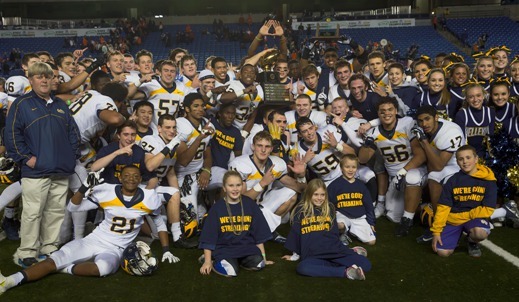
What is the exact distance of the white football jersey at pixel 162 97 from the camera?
580cm

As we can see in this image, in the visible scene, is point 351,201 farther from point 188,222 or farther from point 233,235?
point 188,222

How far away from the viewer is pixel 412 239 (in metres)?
5.09

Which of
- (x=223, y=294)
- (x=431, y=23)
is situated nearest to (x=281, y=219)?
(x=223, y=294)

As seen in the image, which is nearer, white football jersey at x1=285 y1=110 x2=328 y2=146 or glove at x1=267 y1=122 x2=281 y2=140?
glove at x1=267 y1=122 x2=281 y2=140

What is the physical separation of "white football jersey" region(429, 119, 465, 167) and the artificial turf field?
114 cm

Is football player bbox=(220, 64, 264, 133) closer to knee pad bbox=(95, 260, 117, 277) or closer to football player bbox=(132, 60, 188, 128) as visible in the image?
football player bbox=(132, 60, 188, 128)

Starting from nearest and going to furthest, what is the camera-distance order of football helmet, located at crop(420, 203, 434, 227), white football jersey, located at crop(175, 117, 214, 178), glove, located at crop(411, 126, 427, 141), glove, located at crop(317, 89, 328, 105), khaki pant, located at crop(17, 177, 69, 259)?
khaki pant, located at crop(17, 177, 69, 259) → glove, located at crop(411, 126, 427, 141) → football helmet, located at crop(420, 203, 434, 227) → white football jersey, located at crop(175, 117, 214, 178) → glove, located at crop(317, 89, 328, 105)

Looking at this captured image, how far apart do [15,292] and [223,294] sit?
1.62 metres

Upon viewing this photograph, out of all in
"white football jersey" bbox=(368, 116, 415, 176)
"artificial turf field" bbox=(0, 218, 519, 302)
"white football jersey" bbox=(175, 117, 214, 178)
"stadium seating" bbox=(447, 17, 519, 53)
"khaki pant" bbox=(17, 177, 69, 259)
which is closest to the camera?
"artificial turf field" bbox=(0, 218, 519, 302)

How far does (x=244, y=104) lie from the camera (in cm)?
612

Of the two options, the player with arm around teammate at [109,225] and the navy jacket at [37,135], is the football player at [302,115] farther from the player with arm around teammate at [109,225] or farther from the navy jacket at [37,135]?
the navy jacket at [37,135]

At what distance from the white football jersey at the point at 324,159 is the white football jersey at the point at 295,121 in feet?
1.01

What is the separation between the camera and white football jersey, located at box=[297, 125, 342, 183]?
18.4 feet

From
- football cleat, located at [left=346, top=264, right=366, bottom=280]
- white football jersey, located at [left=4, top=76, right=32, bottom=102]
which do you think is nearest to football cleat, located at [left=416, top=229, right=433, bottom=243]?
football cleat, located at [left=346, top=264, right=366, bottom=280]
